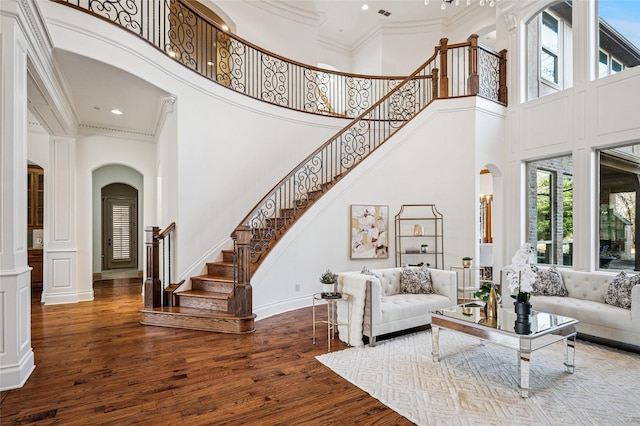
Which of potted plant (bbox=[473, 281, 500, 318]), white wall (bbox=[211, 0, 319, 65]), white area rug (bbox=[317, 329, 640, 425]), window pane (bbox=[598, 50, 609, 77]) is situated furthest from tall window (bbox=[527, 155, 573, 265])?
white wall (bbox=[211, 0, 319, 65])

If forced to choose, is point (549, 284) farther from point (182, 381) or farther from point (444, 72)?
point (182, 381)

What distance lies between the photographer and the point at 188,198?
6.02 m

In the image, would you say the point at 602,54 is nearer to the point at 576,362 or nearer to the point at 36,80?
the point at 576,362

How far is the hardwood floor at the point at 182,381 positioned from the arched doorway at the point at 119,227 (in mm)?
6492

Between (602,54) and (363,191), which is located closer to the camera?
(602,54)

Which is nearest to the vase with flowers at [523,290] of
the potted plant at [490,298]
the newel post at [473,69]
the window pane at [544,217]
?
the potted plant at [490,298]

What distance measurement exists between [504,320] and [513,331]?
1.48ft

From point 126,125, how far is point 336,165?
4619mm

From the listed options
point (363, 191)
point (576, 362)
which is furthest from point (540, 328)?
point (363, 191)

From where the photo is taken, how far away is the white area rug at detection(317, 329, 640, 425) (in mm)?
2832

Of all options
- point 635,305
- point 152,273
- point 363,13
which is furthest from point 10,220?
point 363,13

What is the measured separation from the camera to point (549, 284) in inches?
207

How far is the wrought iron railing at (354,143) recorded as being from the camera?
631 centimetres

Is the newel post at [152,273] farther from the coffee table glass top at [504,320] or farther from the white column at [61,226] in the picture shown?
the coffee table glass top at [504,320]
